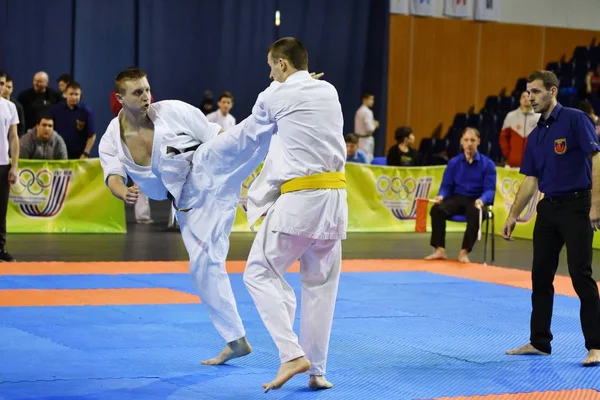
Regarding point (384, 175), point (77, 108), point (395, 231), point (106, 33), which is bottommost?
point (395, 231)

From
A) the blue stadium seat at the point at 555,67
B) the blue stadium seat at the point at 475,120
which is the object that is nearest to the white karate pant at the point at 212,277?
the blue stadium seat at the point at 475,120

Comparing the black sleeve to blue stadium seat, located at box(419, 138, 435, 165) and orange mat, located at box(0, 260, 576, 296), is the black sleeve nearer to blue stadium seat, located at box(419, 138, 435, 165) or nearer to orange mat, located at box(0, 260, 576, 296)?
orange mat, located at box(0, 260, 576, 296)

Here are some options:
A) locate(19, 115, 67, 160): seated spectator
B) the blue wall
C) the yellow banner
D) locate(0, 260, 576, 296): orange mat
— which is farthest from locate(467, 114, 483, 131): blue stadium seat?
locate(19, 115, 67, 160): seated spectator

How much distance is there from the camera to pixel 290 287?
4.27 m

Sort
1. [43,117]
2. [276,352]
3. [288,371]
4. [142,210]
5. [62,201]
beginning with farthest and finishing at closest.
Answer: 1. [142,210]
2. [62,201]
3. [43,117]
4. [276,352]
5. [288,371]

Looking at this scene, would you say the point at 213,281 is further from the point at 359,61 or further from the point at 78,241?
the point at 359,61

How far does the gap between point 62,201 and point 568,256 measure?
7279mm

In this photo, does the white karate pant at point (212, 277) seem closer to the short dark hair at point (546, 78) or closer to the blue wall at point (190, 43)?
the short dark hair at point (546, 78)

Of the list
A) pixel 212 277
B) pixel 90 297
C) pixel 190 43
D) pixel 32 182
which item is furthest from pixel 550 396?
pixel 190 43

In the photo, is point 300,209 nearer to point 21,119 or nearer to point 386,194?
point 21,119

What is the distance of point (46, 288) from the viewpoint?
7.20 meters

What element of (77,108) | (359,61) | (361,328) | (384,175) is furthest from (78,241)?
(359,61)

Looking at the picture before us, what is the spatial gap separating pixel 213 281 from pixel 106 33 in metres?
12.2

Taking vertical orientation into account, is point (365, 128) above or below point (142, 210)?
above
